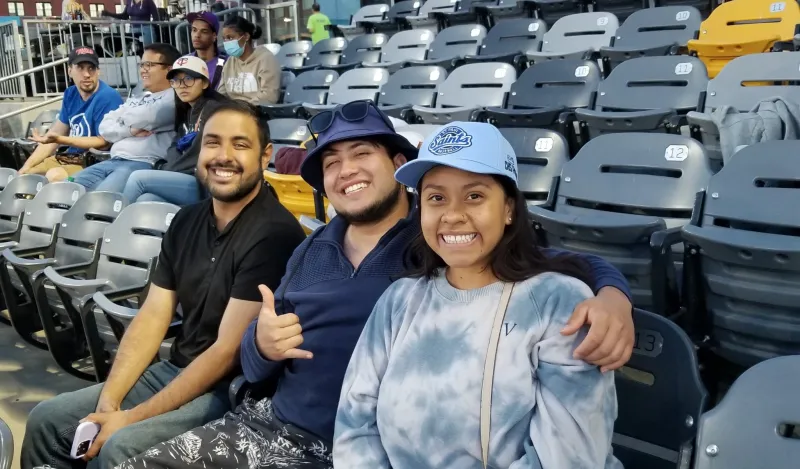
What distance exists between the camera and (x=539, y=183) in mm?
3217

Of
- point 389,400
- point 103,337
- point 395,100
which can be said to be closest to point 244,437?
point 389,400

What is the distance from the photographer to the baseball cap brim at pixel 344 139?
1.76 metres

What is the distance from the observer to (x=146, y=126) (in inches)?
179

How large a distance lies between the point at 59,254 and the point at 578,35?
153 inches

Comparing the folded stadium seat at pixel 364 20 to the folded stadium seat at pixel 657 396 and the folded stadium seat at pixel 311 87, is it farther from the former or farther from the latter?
the folded stadium seat at pixel 657 396

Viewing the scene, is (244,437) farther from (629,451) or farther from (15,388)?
(15,388)

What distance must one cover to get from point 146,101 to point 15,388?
6.61ft

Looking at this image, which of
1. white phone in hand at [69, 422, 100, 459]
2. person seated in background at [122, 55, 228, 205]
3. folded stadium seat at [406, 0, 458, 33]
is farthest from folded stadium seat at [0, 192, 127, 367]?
folded stadium seat at [406, 0, 458, 33]

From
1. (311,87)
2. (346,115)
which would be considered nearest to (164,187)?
(346,115)

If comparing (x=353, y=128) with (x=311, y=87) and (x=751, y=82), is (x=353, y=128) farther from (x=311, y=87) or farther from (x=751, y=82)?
(x=311, y=87)

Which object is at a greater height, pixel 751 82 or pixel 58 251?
pixel 751 82

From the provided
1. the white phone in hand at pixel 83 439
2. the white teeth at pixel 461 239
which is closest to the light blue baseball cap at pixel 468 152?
the white teeth at pixel 461 239

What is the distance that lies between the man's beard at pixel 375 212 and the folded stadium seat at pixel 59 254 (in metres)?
1.83

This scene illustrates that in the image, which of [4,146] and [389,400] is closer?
[389,400]
